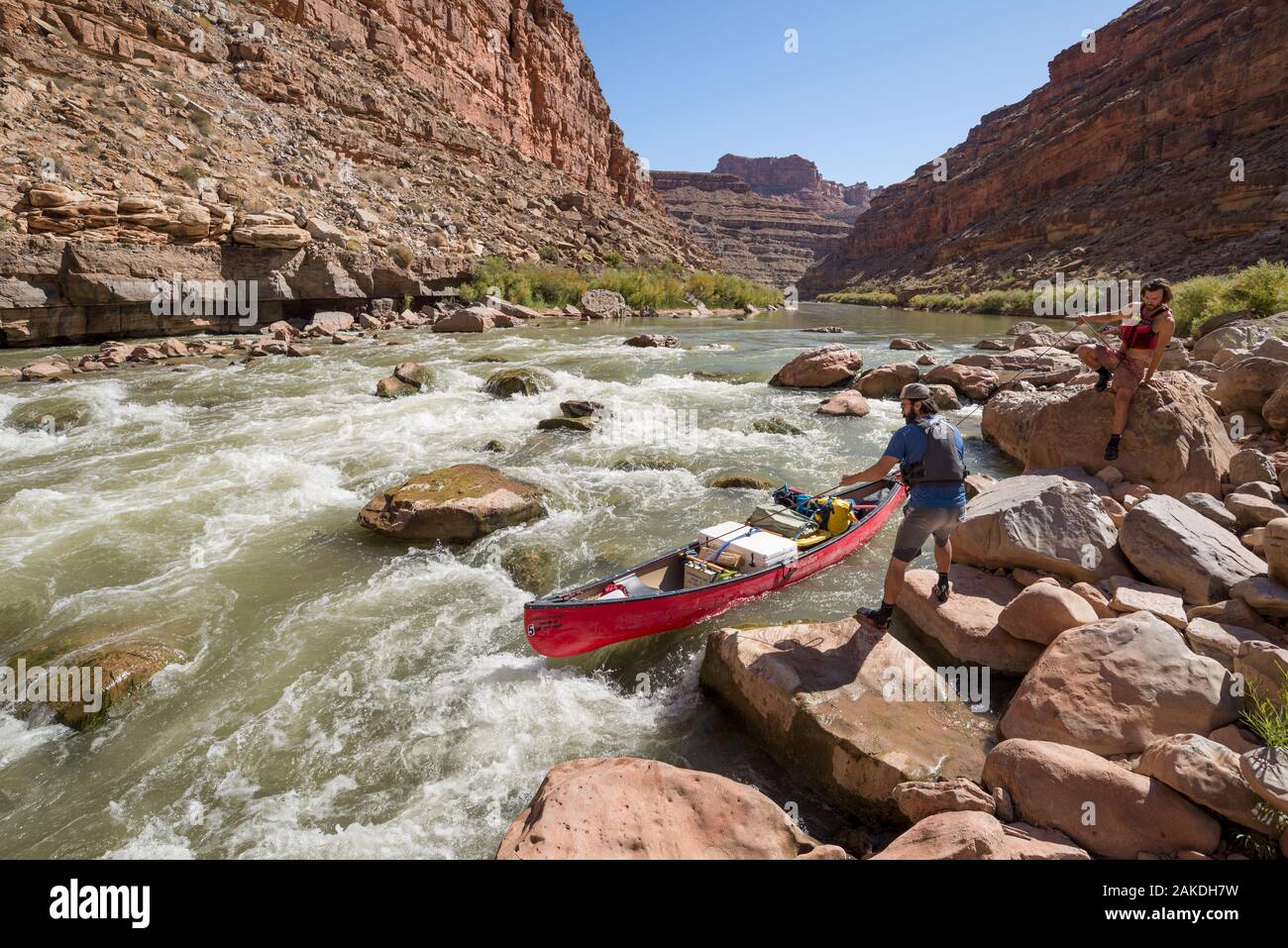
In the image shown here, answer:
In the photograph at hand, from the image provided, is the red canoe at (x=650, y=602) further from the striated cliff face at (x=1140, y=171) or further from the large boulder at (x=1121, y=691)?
the striated cliff face at (x=1140, y=171)

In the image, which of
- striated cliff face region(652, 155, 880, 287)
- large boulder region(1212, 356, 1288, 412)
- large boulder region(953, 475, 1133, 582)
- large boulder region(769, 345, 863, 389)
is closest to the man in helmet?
large boulder region(953, 475, 1133, 582)

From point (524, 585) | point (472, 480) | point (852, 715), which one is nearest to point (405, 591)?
point (524, 585)

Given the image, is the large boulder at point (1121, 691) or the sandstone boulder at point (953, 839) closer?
the sandstone boulder at point (953, 839)

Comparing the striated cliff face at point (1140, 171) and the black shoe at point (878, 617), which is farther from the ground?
the striated cliff face at point (1140, 171)

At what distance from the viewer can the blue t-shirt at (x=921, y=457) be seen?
4746mm

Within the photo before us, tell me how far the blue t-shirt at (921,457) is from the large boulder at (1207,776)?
82.5 inches

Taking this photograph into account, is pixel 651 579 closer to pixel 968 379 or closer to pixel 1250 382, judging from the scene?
pixel 1250 382

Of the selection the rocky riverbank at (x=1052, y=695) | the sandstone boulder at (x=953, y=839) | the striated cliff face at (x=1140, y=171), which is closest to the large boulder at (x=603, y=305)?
the rocky riverbank at (x=1052, y=695)

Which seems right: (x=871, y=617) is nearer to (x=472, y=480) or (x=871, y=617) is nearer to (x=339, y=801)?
(x=339, y=801)

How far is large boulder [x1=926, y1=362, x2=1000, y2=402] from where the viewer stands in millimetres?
14070

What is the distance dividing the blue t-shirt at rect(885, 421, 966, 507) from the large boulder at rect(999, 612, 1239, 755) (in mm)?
1223

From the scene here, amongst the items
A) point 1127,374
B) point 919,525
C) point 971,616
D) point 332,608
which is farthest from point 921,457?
point 332,608

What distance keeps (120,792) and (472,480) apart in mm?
4485

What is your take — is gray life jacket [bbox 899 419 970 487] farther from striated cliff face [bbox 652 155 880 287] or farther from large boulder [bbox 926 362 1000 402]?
striated cliff face [bbox 652 155 880 287]
